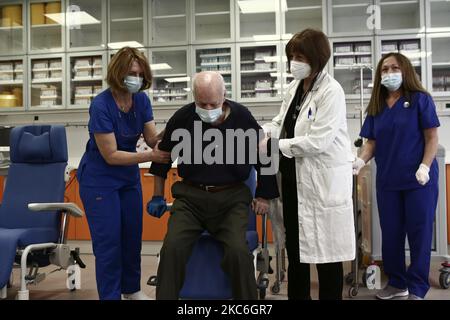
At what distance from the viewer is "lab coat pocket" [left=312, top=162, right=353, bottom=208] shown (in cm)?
162

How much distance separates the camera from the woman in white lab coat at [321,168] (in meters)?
1.62

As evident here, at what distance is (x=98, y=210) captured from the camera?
1.94 metres

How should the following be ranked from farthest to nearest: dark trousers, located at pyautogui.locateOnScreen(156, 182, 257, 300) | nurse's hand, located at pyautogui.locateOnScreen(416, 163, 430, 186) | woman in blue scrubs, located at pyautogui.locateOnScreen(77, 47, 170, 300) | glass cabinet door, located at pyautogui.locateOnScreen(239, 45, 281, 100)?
glass cabinet door, located at pyautogui.locateOnScreen(239, 45, 281, 100), nurse's hand, located at pyautogui.locateOnScreen(416, 163, 430, 186), woman in blue scrubs, located at pyautogui.locateOnScreen(77, 47, 170, 300), dark trousers, located at pyautogui.locateOnScreen(156, 182, 257, 300)

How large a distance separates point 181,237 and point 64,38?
3.58m

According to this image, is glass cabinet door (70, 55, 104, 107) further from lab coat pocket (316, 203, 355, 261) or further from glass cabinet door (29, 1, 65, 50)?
lab coat pocket (316, 203, 355, 261)

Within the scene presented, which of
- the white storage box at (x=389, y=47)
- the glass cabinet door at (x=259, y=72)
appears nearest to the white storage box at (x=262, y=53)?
the glass cabinet door at (x=259, y=72)

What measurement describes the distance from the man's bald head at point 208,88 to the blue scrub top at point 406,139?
1.07 m

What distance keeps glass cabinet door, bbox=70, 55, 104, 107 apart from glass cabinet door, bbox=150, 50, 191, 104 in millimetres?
576

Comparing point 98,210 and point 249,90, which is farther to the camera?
point 249,90

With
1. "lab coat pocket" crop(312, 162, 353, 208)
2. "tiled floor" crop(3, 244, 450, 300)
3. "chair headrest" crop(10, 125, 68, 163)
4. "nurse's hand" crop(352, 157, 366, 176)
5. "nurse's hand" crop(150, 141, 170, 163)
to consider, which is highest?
"chair headrest" crop(10, 125, 68, 163)

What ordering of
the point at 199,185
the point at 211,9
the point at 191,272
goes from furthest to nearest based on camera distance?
the point at 211,9, the point at 199,185, the point at 191,272

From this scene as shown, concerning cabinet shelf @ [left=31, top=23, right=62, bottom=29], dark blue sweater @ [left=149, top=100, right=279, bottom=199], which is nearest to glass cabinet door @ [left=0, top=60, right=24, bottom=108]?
cabinet shelf @ [left=31, top=23, right=62, bottom=29]
